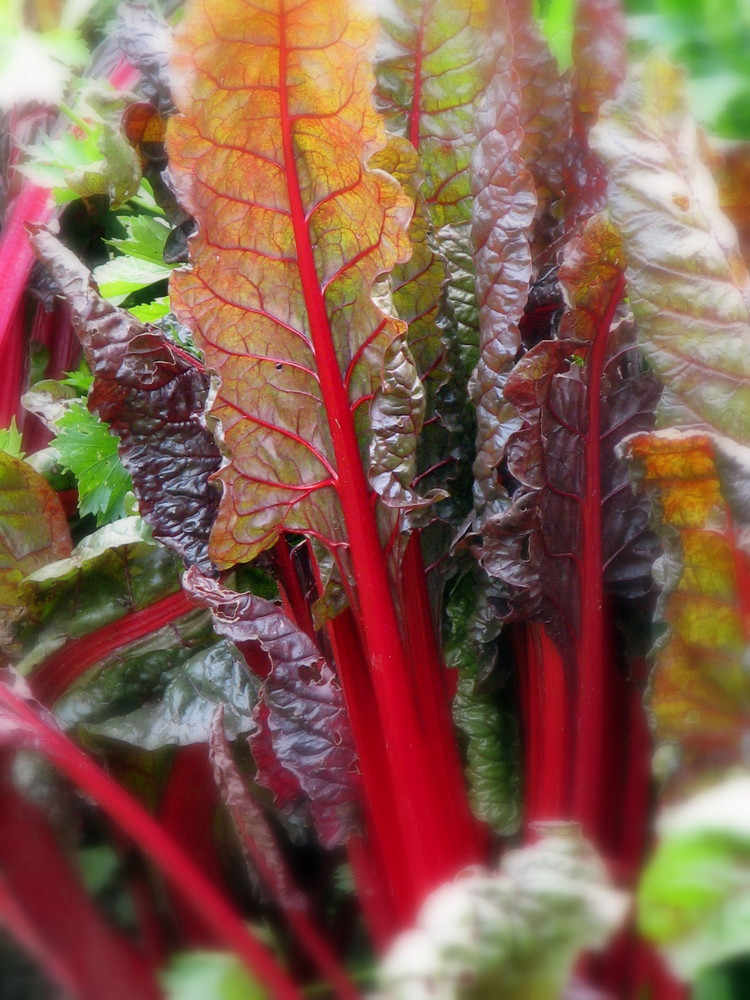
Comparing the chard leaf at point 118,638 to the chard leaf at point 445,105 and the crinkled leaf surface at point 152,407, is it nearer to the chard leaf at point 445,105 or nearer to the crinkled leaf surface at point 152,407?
the crinkled leaf surface at point 152,407

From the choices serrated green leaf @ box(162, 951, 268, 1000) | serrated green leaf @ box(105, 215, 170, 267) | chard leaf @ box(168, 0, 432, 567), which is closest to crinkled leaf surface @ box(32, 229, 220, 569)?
chard leaf @ box(168, 0, 432, 567)

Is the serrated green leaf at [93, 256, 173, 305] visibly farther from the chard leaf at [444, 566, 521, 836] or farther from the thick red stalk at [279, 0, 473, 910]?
the chard leaf at [444, 566, 521, 836]

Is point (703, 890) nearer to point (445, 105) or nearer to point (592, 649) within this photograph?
point (592, 649)

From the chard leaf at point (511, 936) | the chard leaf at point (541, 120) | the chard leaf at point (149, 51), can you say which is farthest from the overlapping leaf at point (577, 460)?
the chard leaf at point (149, 51)

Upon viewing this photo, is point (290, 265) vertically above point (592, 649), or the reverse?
point (290, 265)

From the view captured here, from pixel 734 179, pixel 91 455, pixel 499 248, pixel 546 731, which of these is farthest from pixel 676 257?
pixel 91 455

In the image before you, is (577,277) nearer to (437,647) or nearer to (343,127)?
(343,127)

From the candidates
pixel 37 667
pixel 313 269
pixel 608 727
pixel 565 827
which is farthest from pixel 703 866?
pixel 37 667
